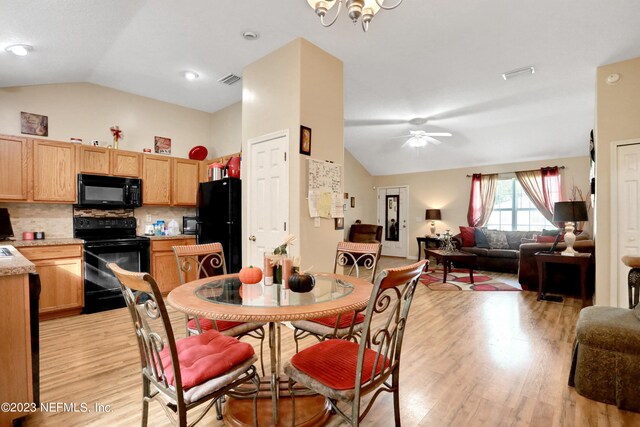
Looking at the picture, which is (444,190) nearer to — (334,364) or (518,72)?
(518,72)

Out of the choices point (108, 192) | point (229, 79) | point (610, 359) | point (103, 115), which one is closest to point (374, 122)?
point (229, 79)

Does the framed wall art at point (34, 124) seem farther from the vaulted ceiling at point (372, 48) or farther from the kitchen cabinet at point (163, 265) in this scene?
the kitchen cabinet at point (163, 265)

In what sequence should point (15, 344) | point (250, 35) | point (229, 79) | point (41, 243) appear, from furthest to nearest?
point (229, 79)
point (41, 243)
point (250, 35)
point (15, 344)

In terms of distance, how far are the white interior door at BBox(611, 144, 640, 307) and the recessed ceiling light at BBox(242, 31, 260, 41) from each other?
13.8 feet

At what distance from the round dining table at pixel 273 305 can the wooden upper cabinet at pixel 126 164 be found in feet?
9.74

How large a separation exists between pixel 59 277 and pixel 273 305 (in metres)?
3.31

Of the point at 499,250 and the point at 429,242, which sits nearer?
the point at 499,250

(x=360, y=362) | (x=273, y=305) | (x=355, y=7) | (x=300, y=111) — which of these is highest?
(x=355, y=7)

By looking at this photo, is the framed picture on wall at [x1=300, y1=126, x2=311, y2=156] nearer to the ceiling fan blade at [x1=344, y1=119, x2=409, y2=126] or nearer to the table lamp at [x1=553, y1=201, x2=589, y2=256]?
the ceiling fan blade at [x1=344, y1=119, x2=409, y2=126]

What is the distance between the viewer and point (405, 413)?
1816mm

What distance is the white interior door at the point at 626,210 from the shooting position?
337 cm

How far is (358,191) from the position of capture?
28.3 ft

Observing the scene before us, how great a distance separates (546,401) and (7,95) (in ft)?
19.4

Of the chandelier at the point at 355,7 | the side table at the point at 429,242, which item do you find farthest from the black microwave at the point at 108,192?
the side table at the point at 429,242
